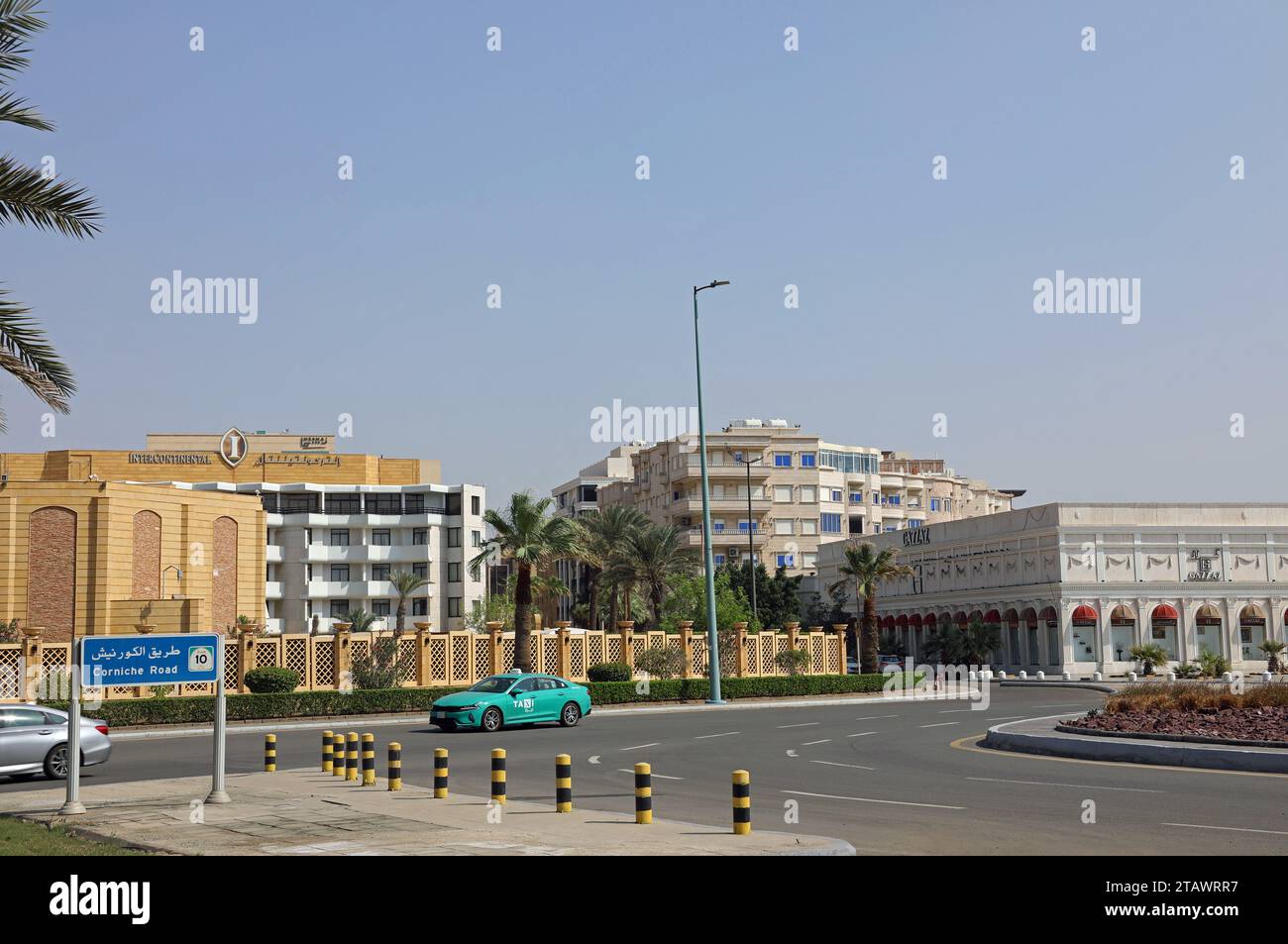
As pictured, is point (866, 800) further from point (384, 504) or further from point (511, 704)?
point (384, 504)

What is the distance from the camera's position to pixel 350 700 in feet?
130

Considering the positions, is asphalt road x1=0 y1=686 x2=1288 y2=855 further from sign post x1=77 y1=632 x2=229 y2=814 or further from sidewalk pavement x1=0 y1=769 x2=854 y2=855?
sign post x1=77 y1=632 x2=229 y2=814

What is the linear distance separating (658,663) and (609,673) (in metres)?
2.21

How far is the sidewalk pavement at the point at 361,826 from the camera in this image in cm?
1201

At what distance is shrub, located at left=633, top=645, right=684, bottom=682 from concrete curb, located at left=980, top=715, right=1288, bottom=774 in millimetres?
22451

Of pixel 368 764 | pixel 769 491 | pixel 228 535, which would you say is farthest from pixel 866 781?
pixel 769 491

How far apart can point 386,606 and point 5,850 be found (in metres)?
90.4

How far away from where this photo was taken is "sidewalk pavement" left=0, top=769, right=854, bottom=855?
12.0 meters

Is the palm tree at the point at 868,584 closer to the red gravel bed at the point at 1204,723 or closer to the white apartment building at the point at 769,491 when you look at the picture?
the red gravel bed at the point at 1204,723

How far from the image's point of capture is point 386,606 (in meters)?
101

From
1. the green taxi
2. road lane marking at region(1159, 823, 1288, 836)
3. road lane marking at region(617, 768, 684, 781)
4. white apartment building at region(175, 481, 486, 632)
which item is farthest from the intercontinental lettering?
road lane marking at region(1159, 823, 1288, 836)

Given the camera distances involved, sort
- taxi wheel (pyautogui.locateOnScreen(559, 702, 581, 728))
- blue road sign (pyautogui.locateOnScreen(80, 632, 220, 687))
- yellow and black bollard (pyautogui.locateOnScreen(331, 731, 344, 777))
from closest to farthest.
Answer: blue road sign (pyautogui.locateOnScreen(80, 632, 220, 687))
yellow and black bollard (pyautogui.locateOnScreen(331, 731, 344, 777))
taxi wheel (pyautogui.locateOnScreen(559, 702, 581, 728))

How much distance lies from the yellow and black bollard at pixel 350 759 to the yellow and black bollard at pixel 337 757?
0.85ft
